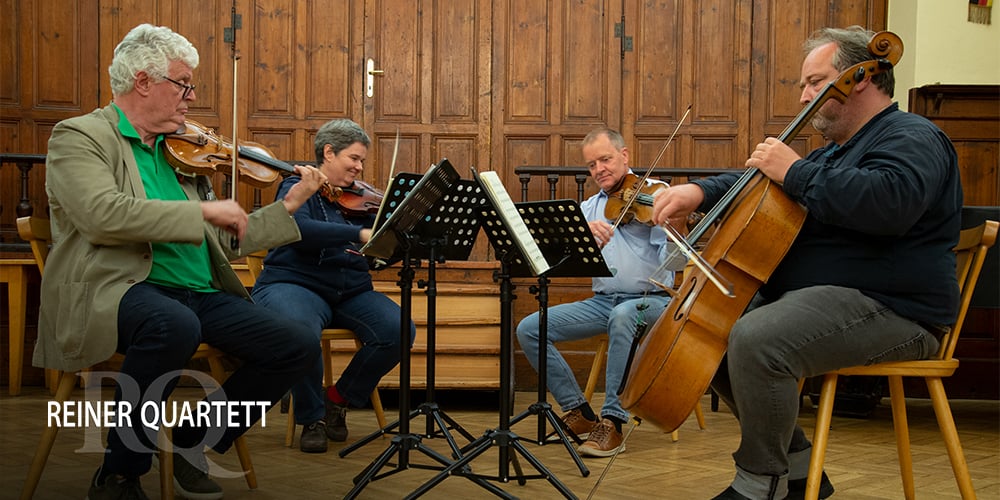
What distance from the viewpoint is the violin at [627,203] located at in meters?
4.05

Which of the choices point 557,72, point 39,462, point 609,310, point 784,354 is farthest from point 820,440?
point 557,72

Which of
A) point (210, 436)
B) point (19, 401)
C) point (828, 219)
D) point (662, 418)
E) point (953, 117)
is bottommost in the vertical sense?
point (19, 401)

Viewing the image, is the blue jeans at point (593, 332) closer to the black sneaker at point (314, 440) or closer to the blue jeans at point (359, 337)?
the blue jeans at point (359, 337)

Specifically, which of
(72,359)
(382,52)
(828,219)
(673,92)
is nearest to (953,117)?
→ (673,92)

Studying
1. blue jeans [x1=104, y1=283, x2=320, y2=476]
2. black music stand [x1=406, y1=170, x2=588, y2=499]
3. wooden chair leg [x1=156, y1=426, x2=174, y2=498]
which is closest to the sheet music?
black music stand [x1=406, y1=170, x2=588, y2=499]

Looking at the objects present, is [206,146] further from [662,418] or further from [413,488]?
[662,418]

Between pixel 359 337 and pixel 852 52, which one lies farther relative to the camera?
pixel 359 337

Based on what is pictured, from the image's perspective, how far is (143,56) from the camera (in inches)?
105

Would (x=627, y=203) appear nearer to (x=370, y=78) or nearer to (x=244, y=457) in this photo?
(x=244, y=457)

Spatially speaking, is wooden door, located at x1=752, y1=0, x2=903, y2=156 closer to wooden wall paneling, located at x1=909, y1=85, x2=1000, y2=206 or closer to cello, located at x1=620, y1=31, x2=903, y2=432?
wooden wall paneling, located at x1=909, y1=85, x2=1000, y2=206

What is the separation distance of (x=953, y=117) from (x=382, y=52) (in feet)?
12.2

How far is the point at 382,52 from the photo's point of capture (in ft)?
21.4

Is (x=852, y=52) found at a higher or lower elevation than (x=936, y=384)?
higher

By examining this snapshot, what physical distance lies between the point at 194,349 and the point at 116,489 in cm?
42
